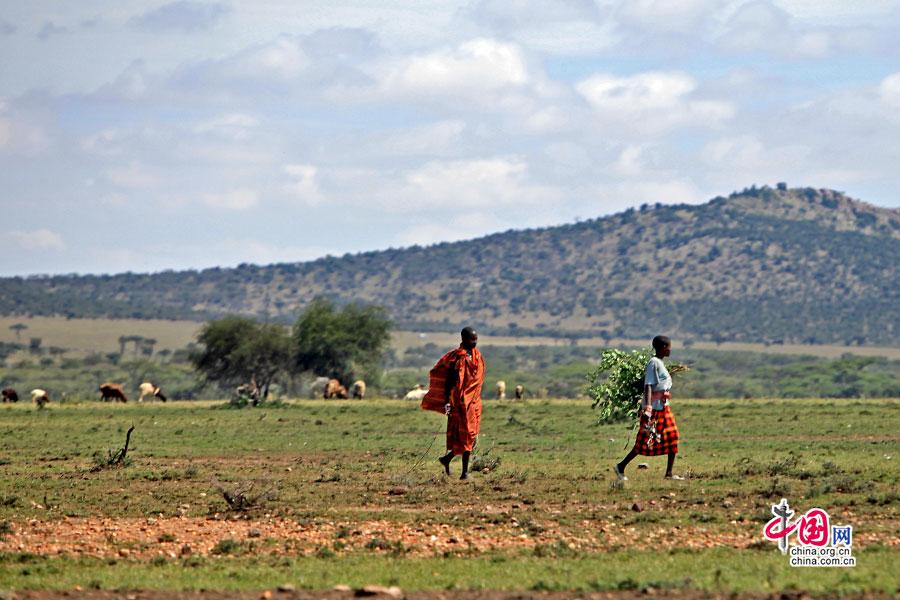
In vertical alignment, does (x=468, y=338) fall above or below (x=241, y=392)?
above

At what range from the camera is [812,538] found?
962cm

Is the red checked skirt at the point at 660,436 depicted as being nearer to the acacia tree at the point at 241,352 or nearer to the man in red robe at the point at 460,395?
the man in red robe at the point at 460,395

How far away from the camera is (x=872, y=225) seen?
519 feet

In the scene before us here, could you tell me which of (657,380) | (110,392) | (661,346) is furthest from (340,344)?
(657,380)

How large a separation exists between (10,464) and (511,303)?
13017 centimetres

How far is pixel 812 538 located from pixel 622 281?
137216 mm

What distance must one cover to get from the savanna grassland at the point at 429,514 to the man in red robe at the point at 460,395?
0.62 m

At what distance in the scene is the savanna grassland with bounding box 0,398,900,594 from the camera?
870 cm

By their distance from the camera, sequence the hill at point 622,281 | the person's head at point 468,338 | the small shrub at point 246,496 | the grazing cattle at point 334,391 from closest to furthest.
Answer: the small shrub at point 246,496
the person's head at point 468,338
the grazing cattle at point 334,391
the hill at point 622,281

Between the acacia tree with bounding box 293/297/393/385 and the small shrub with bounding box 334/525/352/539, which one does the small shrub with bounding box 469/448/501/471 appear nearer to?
the small shrub with bounding box 334/525/352/539

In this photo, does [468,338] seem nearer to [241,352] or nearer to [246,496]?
[246,496]

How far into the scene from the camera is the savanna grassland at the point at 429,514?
28.6 ft

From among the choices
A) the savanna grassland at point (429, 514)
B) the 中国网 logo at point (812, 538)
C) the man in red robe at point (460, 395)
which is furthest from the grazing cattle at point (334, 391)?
the 中国网 logo at point (812, 538)

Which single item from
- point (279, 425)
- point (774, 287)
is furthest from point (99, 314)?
point (279, 425)
